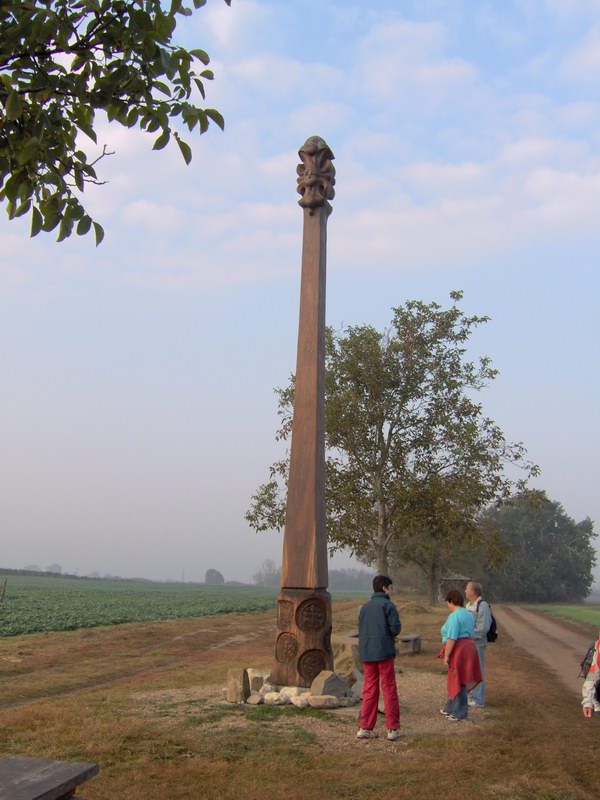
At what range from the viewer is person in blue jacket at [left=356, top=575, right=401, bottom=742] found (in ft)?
26.7

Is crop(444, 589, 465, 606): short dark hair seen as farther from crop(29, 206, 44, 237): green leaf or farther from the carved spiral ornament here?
crop(29, 206, 44, 237): green leaf

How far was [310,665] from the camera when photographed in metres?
10.6

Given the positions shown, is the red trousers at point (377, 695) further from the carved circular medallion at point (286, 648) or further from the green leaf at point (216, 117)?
the green leaf at point (216, 117)

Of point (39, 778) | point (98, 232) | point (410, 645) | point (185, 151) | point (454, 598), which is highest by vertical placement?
point (185, 151)

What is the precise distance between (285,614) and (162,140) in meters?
7.70

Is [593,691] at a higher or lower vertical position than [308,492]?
lower

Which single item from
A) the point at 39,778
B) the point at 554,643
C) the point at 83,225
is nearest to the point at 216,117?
the point at 83,225

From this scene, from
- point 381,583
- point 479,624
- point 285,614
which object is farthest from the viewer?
point 285,614

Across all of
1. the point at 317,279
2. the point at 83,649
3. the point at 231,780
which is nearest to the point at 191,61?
the point at 231,780

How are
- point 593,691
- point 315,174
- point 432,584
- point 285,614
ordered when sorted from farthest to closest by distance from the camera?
1. point 432,584
2. point 315,174
3. point 285,614
4. point 593,691

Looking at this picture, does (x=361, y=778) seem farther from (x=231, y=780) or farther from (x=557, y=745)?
(x=557, y=745)

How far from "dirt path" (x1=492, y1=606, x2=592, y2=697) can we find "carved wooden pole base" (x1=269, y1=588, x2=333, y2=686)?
494 centimetres

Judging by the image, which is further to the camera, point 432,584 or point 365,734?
point 432,584

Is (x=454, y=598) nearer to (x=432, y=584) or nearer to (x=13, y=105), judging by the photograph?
(x=13, y=105)
